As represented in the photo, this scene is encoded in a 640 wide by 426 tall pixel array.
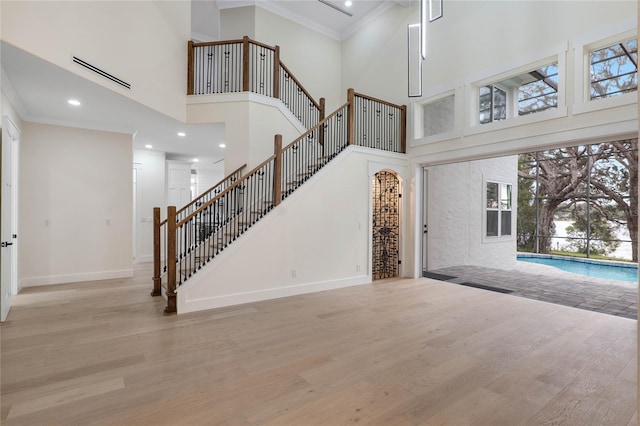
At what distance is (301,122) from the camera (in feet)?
23.3

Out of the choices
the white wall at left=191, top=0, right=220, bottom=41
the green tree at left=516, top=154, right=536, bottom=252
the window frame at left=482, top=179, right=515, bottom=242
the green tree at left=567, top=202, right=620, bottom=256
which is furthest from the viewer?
the green tree at left=516, top=154, right=536, bottom=252

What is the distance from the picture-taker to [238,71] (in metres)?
6.34

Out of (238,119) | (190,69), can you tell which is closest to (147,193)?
(190,69)

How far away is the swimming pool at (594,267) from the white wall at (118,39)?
11.0m

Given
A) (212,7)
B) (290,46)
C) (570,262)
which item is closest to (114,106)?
(212,7)

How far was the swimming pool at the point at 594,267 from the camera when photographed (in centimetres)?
827

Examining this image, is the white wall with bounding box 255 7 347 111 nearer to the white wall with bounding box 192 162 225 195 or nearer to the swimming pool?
the white wall with bounding box 192 162 225 195

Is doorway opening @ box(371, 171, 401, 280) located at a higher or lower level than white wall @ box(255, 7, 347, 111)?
lower

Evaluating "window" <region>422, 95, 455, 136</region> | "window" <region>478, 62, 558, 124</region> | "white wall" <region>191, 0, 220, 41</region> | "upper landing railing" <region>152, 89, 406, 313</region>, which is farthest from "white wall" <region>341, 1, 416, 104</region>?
"white wall" <region>191, 0, 220, 41</region>

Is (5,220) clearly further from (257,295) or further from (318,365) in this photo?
(318,365)

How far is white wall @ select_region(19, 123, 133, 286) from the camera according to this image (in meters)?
5.73

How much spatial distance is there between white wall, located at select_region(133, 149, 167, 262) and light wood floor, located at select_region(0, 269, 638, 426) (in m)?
4.03

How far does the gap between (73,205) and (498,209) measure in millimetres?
10880

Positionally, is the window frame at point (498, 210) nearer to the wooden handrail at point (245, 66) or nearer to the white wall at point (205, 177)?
Answer: the wooden handrail at point (245, 66)
